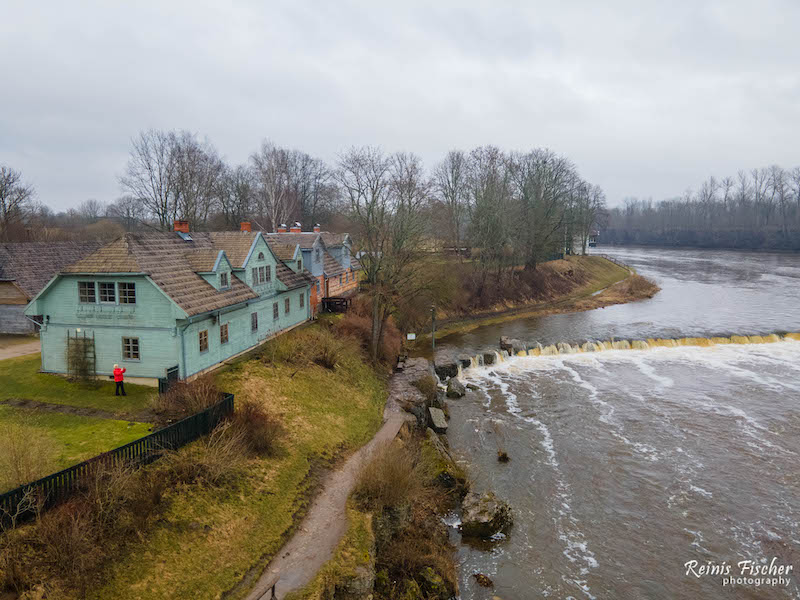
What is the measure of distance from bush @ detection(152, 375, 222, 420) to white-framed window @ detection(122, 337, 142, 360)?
3879mm

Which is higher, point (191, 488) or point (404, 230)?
point (404, 230)

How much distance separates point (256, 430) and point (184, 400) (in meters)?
2.79

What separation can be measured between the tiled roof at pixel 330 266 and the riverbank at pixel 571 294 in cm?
886

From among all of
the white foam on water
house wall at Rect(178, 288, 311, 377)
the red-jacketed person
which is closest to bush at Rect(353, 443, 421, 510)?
the white foam on water

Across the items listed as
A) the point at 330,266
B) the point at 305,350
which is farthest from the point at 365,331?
the point at 330,266

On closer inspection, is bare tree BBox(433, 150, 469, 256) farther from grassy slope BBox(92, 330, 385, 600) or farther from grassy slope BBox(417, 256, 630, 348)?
grassy slope BBox(92, 330, 385, 600)

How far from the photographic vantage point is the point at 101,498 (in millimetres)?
12055

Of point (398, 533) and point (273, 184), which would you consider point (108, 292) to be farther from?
point (273, 184)

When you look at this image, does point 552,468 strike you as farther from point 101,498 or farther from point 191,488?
point 101,498

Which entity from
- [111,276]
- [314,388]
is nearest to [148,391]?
[111,276]

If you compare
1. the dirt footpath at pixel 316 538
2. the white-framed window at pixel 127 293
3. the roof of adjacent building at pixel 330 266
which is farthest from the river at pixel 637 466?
the white-framed window at pixel 127 293

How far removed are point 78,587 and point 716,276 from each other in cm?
8738

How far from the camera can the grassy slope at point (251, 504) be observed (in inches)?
442

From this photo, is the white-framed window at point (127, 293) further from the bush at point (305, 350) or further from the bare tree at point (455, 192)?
the bare tree at point (455, 192)
